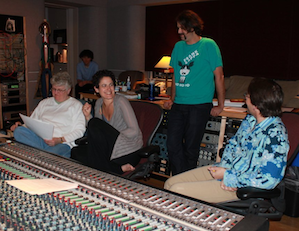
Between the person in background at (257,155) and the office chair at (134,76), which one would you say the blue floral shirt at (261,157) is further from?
the office chair at (134,76)

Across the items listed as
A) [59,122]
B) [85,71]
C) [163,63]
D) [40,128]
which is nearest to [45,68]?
[85,71]

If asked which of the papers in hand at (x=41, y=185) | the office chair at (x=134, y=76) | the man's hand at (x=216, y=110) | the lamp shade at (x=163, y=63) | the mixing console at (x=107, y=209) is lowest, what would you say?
the mixing console at (x=107, y=209)

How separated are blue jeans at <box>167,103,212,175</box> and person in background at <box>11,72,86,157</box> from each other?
2.69 ft

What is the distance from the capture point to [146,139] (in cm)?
269

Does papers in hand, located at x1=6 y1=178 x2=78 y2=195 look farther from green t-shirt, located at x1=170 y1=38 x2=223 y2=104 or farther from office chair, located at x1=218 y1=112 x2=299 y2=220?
green t-shirt, located at x1=170 y1=38 x2=223 y2=104

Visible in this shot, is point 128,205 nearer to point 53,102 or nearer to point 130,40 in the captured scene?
point 53,102

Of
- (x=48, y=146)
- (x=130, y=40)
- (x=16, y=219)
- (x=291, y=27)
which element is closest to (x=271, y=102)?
(x=16, y=219)

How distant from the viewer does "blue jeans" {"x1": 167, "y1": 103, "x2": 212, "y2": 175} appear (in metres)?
2.91

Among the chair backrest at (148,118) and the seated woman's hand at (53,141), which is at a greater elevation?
the chair backrest at (148,118)

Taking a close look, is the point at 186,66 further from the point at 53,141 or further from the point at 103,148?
the point at 53,141

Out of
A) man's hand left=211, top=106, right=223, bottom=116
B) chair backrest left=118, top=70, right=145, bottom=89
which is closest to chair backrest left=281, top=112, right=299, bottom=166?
man's hand left=211, top=106, right=223, bottom=116

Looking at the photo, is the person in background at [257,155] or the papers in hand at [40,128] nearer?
the person in background at [257,155]

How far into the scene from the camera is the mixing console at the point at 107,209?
3.32 ft

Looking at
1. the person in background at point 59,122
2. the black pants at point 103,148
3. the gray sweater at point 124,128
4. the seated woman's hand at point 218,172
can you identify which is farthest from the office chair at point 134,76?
the seated woman's hand at point 218,172
